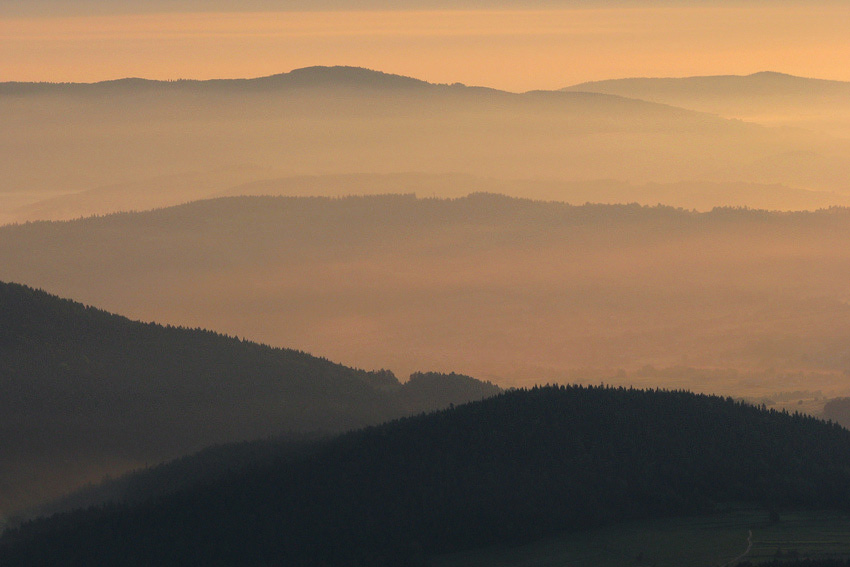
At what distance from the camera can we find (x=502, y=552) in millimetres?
141250

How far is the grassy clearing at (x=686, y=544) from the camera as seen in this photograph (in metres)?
121

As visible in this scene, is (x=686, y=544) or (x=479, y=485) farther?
(x=479, y=485)

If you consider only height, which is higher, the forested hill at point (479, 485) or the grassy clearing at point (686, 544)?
the forested hill at point (479, 485)

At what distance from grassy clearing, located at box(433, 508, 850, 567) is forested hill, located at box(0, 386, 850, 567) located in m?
4.42

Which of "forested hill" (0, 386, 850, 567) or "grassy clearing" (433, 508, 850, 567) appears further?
"forested hill" (0, 386, 850, 567)

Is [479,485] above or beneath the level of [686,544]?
above

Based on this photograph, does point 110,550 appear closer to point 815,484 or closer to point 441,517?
point 441,517

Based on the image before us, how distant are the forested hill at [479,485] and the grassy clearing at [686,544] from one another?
14.5 ft

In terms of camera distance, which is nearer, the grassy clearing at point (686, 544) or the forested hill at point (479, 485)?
the grassy clearing at point (686, 544)

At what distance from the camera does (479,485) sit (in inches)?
6496

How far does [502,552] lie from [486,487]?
2278 centimetres

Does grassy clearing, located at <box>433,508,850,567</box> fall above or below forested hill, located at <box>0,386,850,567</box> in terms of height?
below

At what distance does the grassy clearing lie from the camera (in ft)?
398

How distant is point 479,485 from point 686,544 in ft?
135
